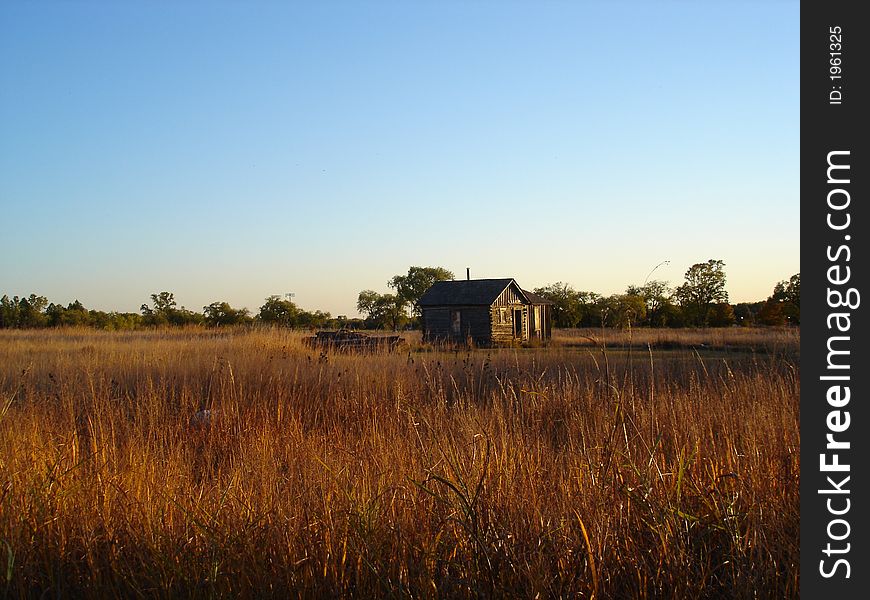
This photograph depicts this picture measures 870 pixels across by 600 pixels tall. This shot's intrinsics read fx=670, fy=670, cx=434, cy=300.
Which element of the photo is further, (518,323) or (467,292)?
(518,323)

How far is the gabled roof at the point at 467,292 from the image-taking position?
36.9 meters

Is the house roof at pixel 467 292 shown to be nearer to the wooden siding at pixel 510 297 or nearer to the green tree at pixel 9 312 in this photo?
the wooden siding at pixel 510 297

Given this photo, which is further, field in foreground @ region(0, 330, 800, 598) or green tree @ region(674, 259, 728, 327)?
green tree @ region(674, 259, 728, 327)

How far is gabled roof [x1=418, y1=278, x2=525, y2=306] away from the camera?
121 feet

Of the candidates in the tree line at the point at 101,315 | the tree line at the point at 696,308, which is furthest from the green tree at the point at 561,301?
the tree line at the point at 101,315

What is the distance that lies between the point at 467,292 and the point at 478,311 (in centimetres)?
160

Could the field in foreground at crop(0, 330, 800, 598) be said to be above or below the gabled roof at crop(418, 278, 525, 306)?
below

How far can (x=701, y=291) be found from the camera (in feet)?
169

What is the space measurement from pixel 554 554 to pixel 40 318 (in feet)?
148

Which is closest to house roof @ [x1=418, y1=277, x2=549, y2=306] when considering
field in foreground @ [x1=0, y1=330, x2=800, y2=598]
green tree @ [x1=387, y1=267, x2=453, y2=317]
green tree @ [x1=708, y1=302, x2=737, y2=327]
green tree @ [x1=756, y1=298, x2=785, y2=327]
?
green tree @ [x1=756, y1=298, x2=785, y2=327]

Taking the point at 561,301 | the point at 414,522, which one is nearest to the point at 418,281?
the point at 561,301

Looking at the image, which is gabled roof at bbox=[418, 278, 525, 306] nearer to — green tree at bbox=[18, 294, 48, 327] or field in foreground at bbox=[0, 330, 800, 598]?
green tree at bbox=[18, 294, 48, 327]

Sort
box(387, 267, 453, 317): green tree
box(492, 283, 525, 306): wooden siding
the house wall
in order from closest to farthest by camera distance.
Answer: the house wall
box(492, 283, 525, 306): wooden siding
box(387, 267, 453, 317): green tree

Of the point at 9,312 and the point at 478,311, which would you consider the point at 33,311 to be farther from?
the point at 478,311
